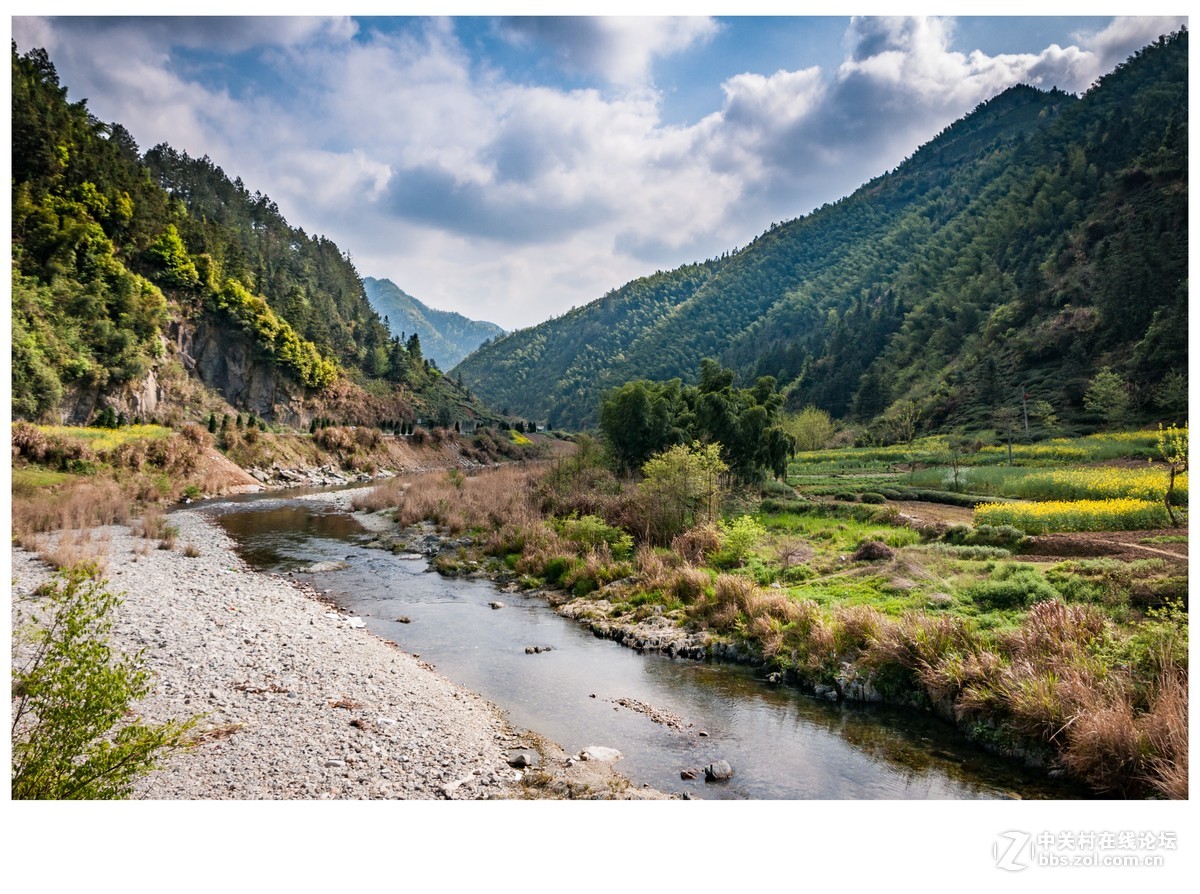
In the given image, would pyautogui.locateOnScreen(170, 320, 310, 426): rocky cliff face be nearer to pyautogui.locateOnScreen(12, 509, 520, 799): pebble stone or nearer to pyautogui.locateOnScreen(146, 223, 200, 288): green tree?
pyautogui.locateOnScreen(146, 223, 200, 288): green tree

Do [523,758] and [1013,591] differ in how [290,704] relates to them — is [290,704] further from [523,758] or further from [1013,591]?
[1013,591]

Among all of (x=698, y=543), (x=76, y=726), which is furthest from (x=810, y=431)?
(x=76, y=726)

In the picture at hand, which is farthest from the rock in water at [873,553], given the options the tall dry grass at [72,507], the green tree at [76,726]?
the tall dry grass at [72,507]

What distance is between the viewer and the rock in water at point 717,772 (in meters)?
8.23

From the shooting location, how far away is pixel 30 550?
1797 cm

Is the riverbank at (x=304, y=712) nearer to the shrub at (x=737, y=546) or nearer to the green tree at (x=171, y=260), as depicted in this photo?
the shrub at (x=737, y=546)

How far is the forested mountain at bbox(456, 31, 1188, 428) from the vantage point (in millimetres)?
59469

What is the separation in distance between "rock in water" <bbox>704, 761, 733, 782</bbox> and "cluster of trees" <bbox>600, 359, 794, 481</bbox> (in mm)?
24518

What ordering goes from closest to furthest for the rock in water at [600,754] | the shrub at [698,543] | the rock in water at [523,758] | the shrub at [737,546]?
the rock in water at [523,758] → the rock in water at [600,754] → the shrub at [737,546] → the shrub at [698,543]

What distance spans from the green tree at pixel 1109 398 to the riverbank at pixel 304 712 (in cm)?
5469

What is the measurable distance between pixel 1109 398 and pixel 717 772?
182 ft

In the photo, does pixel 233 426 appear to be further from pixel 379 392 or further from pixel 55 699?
pixel 55 699

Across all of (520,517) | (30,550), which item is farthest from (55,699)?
(520,517)

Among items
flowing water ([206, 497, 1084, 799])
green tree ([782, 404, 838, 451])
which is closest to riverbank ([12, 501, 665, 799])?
flowing water ([206, 497, 1084, 799])
